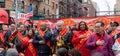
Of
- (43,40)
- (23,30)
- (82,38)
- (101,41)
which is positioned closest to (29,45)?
(43,40)

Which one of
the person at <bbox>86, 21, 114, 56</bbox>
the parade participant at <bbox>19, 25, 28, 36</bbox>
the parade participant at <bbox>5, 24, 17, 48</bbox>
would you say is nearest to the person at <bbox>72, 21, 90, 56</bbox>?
the person at <bbox>86, 21, 114, 56</bbox>

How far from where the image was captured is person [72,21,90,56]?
883 centimetres

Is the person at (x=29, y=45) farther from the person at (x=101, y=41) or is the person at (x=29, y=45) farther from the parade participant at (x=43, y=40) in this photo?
the person at (x=101, y=41)

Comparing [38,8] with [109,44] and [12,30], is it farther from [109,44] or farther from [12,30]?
[109,44]

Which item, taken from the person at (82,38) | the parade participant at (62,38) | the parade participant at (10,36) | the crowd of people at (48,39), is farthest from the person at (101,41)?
the parade participant at (10,36)

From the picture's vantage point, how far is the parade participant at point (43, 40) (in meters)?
10.2

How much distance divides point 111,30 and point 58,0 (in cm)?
5074

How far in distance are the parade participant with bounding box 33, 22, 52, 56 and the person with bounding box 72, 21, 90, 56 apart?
1107 millimetres

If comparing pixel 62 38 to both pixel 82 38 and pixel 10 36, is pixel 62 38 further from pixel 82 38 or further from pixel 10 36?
pixel 10 36

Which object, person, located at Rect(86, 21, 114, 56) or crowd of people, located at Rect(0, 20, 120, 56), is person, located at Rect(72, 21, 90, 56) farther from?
person, located at Rect(86, 21, 114, 56)

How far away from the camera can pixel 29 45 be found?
10.5 meters

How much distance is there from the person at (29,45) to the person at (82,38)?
1551 mm

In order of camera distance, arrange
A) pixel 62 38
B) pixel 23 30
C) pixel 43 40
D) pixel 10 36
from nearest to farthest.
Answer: pixel 62 38
pixel 43 40
pixel 10 36
pixel 23 30

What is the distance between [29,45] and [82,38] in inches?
81.3
